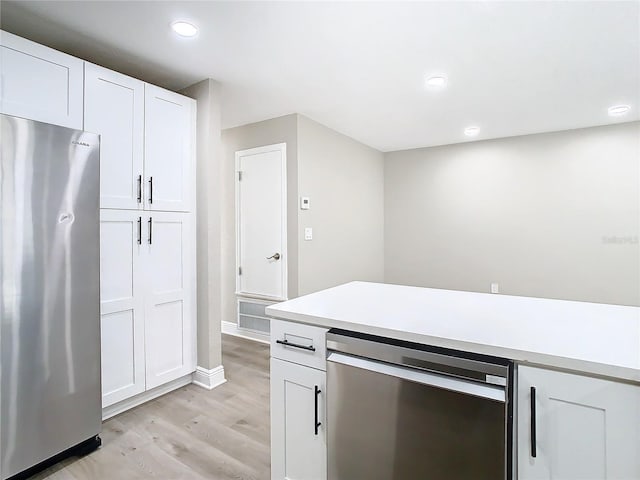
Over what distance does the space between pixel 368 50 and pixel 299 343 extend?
6.42 feet

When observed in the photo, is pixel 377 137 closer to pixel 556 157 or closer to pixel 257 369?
pixel 556 157

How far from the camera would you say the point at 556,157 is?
4.27 meters

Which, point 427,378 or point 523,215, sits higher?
point 523,215

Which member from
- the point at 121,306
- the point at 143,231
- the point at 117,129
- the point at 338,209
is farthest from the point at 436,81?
the point at 121,306

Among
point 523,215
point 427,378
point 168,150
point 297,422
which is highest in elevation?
point 168,150

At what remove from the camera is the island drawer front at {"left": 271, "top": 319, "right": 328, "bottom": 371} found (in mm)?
1342

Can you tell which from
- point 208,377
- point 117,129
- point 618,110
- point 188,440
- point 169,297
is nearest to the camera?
point 188,440

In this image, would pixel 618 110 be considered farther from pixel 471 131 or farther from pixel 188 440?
pixel 188 440

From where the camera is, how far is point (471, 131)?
427 cm

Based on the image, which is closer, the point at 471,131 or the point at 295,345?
the point at 295,345

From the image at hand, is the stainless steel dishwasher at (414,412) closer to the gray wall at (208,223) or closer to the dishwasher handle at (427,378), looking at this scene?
the dishwasher handle at (427,378)

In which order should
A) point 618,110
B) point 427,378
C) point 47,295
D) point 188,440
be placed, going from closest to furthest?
point 427,378 < point 47,295 < point 188,440 < point 618,110

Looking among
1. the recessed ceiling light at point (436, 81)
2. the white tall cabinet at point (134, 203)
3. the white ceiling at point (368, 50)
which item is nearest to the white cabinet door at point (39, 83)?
the white tall cabinet at point (134, 203)

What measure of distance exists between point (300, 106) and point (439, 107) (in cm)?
140
